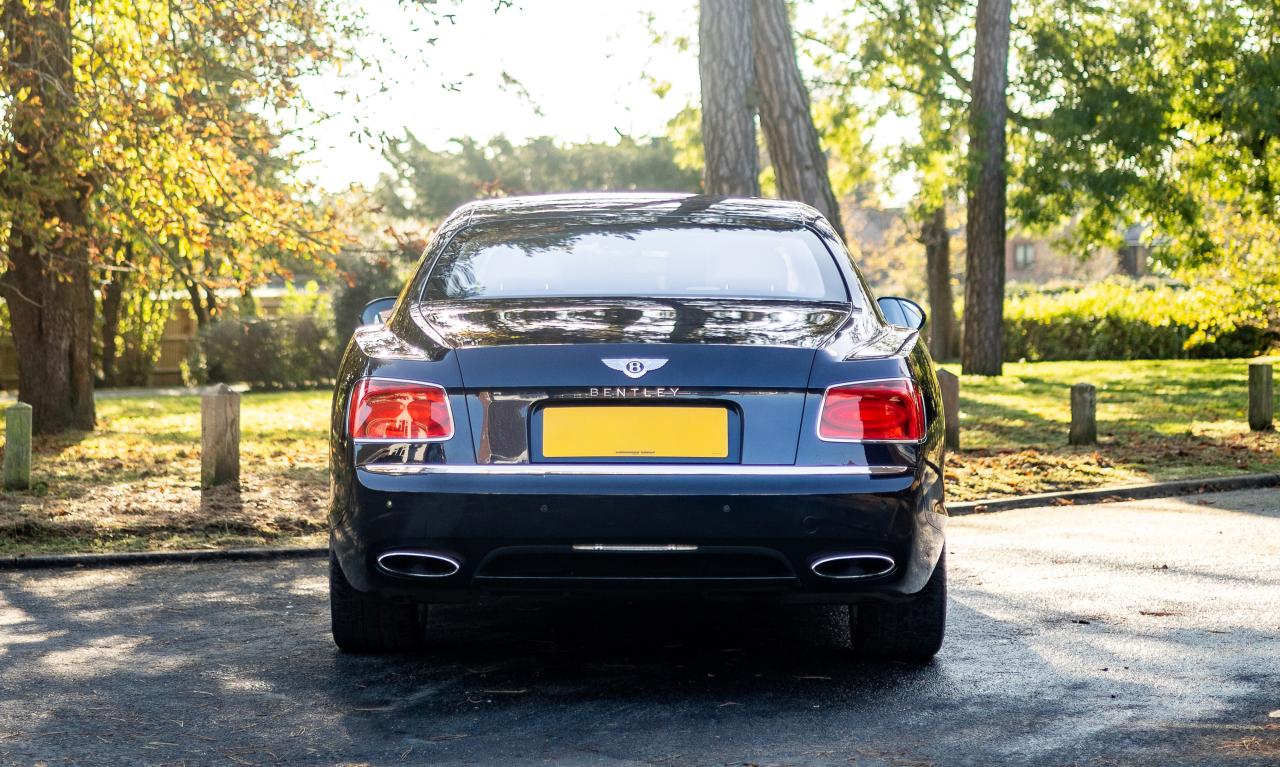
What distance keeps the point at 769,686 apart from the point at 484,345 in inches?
58.3

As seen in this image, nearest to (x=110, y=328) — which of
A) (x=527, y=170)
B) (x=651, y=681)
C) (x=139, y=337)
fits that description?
(x=139, y=337)

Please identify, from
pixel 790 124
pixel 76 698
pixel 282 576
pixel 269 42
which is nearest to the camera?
Answer: pixel 76 698

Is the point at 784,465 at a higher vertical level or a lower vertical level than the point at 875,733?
higher

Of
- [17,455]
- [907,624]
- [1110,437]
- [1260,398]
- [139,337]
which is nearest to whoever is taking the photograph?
[907,624]

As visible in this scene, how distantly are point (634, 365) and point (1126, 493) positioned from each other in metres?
7.19

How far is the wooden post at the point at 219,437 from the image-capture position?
11078 mm

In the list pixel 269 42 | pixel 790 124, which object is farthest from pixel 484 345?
pixel 790 124

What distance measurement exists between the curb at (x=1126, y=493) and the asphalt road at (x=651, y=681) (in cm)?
281

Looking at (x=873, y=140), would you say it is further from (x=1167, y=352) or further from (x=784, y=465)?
(x=784, y=465)

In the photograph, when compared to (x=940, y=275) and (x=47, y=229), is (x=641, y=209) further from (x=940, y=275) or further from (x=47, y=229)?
(x=940, y=275)

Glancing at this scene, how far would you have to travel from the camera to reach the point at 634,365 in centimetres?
475

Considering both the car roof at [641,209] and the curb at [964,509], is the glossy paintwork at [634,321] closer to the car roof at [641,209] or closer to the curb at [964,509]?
the car roof at [641,209]

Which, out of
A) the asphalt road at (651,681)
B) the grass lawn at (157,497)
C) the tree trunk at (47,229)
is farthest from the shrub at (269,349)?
the asphalt road at (651,681)

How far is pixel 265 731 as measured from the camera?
4.66 meters
